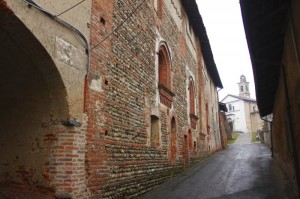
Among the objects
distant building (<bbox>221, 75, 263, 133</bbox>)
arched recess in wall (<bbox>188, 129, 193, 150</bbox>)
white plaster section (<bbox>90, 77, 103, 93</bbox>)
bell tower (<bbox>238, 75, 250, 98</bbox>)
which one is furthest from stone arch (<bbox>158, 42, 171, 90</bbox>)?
bell tower (<bbox>238, 75, 250, 98</bbox>)

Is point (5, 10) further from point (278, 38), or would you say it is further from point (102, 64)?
point (278, 38)

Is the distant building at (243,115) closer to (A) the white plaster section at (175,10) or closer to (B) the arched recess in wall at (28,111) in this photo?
(A) the white plaster section at (175,10)

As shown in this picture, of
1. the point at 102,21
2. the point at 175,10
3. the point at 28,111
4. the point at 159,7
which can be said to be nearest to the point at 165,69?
the point at 159,7

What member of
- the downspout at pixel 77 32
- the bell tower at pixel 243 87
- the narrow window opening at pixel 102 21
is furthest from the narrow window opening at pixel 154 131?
the bell tower at pixel 243 87

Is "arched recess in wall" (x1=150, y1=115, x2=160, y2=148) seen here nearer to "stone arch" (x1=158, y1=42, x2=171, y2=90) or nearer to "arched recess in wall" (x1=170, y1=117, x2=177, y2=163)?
"arched recess in wall" (x1=170, y1=117, x2=177, y2=163)

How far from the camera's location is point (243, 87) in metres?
78.9

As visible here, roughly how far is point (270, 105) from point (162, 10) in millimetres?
7324

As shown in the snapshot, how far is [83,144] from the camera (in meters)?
5.60

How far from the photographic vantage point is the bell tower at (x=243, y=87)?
77.6 m

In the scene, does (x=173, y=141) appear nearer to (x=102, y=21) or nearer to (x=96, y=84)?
(x=96, y=84)

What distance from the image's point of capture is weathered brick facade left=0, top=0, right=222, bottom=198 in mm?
5184

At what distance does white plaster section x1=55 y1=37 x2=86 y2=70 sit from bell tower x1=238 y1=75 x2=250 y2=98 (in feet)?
250

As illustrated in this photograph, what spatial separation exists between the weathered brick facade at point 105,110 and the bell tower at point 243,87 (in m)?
69.2

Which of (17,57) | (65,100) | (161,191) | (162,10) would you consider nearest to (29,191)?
(65,100)
